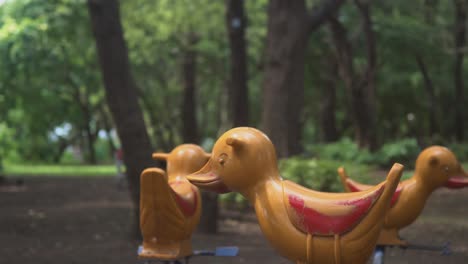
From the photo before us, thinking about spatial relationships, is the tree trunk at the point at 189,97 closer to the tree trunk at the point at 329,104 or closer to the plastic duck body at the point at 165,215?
the tree trunk at the point at 329,104

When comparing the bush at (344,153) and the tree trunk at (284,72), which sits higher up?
the tree trunk at (284,72)

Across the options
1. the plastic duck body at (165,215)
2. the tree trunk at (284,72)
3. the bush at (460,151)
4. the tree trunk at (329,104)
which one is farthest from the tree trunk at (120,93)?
the tree trunk at (329,104)

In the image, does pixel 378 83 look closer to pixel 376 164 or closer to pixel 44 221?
pixel 376 164

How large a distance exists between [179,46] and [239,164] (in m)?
20.3

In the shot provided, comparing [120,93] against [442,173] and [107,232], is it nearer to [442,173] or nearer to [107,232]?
→ [107,232]

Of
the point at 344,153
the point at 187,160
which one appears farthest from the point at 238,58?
the point at 187,160

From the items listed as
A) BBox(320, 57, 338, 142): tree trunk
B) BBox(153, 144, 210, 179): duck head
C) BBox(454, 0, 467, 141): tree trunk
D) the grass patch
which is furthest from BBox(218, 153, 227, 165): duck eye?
BBox(320, 57, 338, 142): tree trunk

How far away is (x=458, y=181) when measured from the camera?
5.80 meters

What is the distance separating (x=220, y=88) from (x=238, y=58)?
21574 mm

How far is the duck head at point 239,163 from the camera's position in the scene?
4117mm

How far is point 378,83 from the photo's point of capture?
2703 cm

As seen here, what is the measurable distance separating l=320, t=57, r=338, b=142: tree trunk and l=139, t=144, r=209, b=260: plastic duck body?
2160cm

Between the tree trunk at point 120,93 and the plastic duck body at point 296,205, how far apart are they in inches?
154

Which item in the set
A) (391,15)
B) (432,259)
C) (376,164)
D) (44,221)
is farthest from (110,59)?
(391,15)
